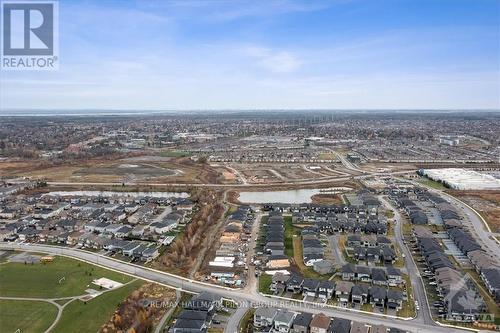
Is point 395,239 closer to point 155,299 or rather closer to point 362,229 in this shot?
point 362,229

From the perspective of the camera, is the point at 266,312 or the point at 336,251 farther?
the point at 336,251

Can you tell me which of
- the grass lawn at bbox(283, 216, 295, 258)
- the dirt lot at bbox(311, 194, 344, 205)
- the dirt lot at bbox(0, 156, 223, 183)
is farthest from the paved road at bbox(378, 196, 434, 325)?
the dirt lot at bbox(0, 156, 223, 183)

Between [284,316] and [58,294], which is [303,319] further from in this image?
[58,294]

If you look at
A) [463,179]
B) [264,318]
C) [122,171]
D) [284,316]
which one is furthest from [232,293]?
[122,171]

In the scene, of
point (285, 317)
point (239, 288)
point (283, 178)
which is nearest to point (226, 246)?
point (239, 288)

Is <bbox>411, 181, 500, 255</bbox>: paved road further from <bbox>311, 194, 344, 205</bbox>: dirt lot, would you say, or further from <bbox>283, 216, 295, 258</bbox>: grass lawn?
<bbox>283, 216, 295, 258</bbox>: grass lawn
